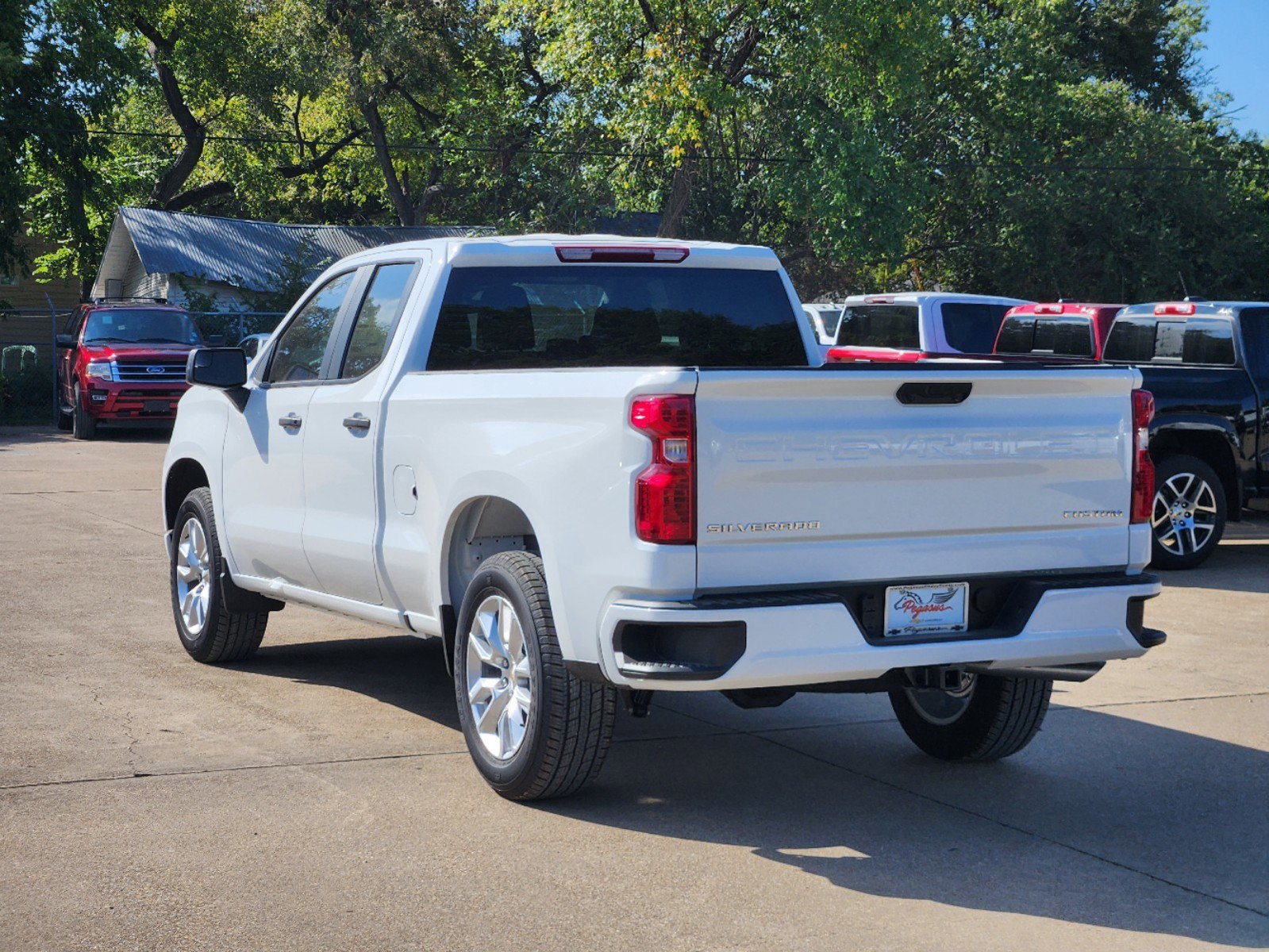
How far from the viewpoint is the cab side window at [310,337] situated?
7.14 metres

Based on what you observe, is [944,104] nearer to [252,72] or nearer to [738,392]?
[252,72]

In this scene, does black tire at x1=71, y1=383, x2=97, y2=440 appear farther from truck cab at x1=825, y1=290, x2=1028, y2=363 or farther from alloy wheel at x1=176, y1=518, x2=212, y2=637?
alloy wheel at x1=176, y1=518, x2=212, y2=637

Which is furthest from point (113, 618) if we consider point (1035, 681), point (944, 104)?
point (944, 104)

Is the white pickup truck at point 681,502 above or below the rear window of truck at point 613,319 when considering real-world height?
below

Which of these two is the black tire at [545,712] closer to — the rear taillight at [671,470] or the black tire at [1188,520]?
the rear taillight at [671,470]

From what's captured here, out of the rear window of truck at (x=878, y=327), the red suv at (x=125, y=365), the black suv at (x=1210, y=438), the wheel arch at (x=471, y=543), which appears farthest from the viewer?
the red suv at (x=125, y=365)

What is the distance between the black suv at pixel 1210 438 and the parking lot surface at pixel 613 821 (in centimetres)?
388

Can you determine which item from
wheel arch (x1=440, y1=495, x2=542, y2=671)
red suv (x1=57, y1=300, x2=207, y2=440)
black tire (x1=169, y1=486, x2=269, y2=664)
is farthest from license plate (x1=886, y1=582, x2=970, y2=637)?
red suv (x1=57, y1=300, x2=207, y2=440)

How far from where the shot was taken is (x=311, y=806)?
5.46m

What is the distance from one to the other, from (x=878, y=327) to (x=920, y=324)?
0.77 m

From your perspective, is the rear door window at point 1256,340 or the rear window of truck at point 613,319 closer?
the rear window of truck at point 613,319

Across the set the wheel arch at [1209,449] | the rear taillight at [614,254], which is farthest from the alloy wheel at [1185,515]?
the rear taillight at [614,254]

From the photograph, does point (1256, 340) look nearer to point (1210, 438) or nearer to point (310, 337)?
point (1210, 438)

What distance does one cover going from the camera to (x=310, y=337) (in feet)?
24.0
